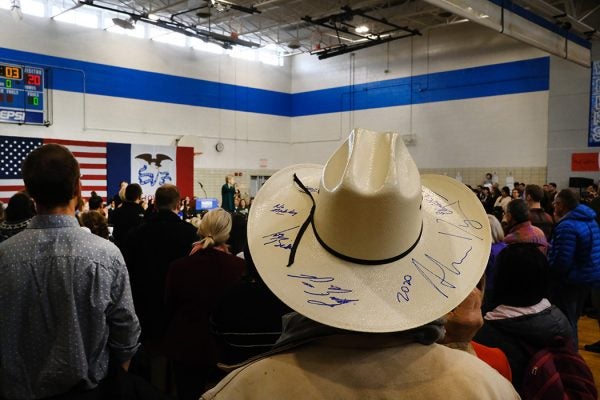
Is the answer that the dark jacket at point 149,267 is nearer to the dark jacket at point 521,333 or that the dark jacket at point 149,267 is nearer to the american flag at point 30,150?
the dark jacket at point 521,333

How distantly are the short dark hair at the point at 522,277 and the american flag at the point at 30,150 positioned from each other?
11302mm

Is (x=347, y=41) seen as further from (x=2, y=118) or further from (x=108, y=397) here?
(x=108, y=397)

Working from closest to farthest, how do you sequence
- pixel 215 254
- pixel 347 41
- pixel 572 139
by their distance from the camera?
1. pixel 215 254
2. pixel 572 139
3. pixel 347 41

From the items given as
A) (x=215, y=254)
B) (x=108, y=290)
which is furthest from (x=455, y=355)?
(x=215, y=254)

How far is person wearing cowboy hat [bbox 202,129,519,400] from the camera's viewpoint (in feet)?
3.07

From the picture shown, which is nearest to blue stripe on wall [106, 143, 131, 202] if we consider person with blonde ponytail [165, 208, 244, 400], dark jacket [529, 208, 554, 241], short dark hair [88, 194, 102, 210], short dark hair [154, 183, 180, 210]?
short dark hair [88, 194, 102, 210]

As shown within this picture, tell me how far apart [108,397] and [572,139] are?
42.7 feet

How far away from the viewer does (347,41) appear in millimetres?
15883

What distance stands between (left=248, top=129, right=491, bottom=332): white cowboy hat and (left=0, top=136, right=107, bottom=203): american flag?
11.7 m

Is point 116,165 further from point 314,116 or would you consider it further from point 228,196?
point 314,116

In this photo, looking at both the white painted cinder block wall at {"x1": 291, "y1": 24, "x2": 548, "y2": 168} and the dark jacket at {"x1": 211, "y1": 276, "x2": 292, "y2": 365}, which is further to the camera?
the white painted cinder block wall at {"x1": 291, "y1": 24, "x2": 548, "y2": 168}

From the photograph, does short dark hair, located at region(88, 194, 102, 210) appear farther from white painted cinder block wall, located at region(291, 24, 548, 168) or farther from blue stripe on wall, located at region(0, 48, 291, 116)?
white painted cinder block wall, located at region(291, 24, 548, 168)
